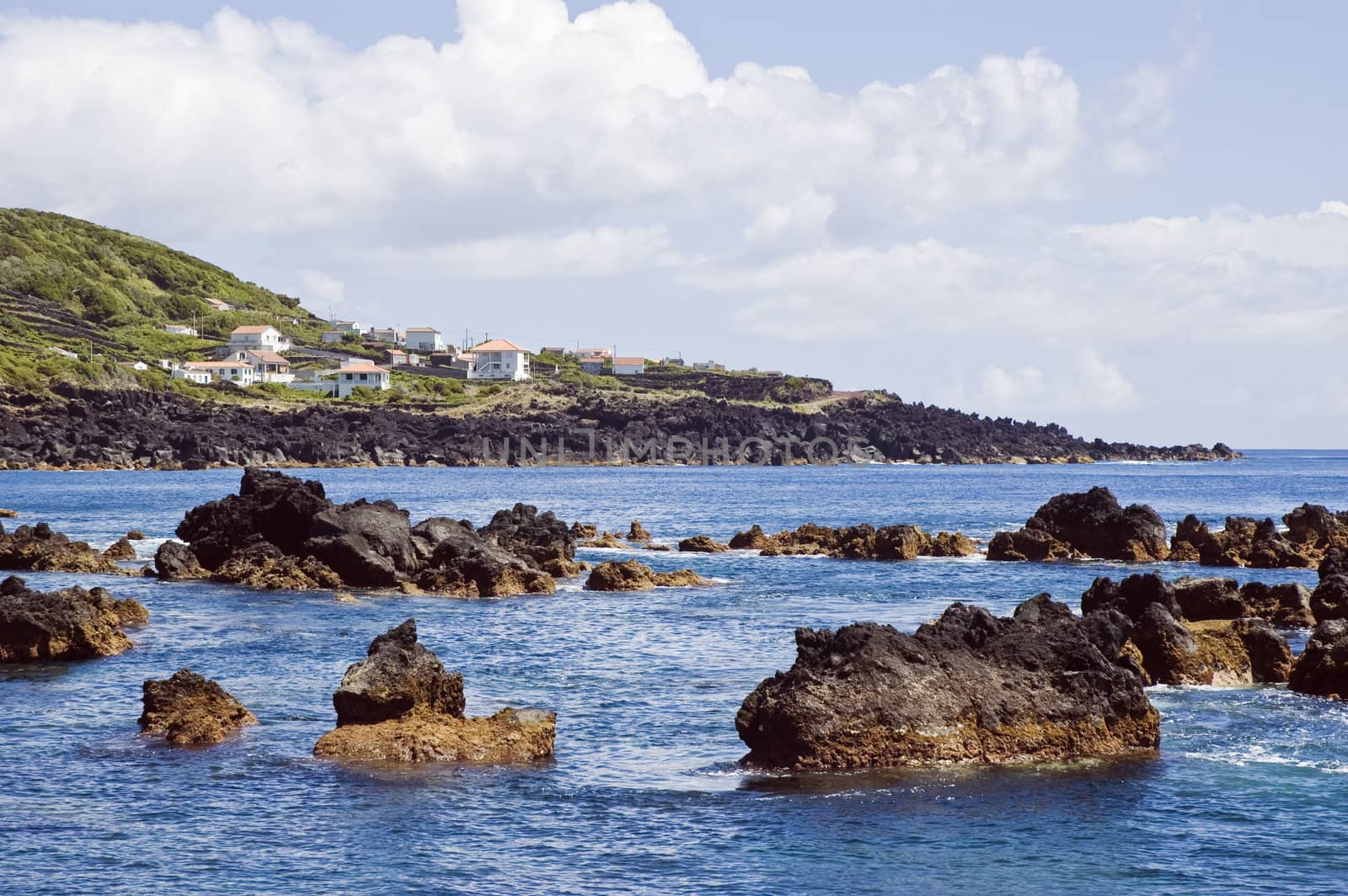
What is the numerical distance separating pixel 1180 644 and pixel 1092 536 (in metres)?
35.8

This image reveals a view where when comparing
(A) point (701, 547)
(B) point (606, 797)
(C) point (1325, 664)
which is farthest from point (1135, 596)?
(A) point (701, 547)

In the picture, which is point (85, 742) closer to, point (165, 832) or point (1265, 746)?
point (165, 832)

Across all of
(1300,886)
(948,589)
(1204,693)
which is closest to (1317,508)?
(948,589)

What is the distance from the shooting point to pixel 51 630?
3578cm

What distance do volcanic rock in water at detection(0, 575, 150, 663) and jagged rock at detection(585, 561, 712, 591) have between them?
20.2m

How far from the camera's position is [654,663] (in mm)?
36375

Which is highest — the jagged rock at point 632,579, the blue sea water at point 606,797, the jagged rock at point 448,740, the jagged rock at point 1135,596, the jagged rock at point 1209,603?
the jagged rock at point 1135,596

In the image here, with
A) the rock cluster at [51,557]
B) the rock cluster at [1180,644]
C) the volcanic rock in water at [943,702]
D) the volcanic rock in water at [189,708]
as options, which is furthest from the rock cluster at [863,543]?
the volcanic rock in water at [189,708]

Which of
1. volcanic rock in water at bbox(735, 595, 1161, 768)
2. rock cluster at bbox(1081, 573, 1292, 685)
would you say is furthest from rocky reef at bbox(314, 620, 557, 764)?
rock cluster at bbox(1081, 573, 1292, 685)

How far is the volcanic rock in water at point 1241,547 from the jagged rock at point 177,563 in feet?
150

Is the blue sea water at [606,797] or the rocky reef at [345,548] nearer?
the blue sea water at [606,797]

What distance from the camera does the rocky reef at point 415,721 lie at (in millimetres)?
25125

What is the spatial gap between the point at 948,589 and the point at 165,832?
38199 mm

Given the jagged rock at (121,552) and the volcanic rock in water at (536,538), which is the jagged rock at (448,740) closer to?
the volcanic rock in water at (536,538)
